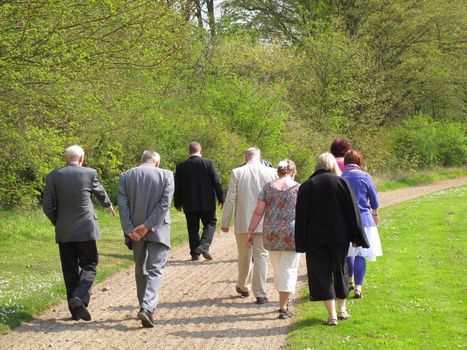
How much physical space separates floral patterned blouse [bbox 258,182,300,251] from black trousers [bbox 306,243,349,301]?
0.65 metres

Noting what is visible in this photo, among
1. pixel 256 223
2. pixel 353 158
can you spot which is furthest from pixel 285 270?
pixel 353 158

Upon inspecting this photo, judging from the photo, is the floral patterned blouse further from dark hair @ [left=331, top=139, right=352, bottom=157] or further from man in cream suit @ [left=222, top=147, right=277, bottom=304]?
dark hair @ [left=331, top=139, right=352, bottom=157]

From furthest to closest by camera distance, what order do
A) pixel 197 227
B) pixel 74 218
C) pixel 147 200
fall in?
pixel 197 227, pixel 74 218, pixel 147 200

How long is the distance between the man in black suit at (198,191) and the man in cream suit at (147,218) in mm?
4431

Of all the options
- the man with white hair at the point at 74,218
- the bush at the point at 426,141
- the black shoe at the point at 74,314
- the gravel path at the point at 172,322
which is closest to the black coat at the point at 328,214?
the gravel path at the point at 172,322

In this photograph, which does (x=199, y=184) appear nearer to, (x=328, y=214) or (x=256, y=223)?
(x=256, y=223)

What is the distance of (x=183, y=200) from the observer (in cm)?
1363

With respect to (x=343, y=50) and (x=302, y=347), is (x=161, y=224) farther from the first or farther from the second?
(x=343, y=50)

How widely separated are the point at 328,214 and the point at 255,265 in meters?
1.84

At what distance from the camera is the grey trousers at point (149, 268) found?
8.65 meters

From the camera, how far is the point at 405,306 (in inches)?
373

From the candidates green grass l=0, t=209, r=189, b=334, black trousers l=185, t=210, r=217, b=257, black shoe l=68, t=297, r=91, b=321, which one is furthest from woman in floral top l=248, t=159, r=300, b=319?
black trousers l=185, t=210, r=217, b=257

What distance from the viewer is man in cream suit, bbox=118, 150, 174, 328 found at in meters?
8.79

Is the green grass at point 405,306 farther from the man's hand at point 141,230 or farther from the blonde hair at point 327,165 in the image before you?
the man's hand at point 141,230
